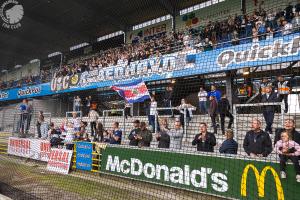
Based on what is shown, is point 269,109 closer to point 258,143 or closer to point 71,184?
point 258,143

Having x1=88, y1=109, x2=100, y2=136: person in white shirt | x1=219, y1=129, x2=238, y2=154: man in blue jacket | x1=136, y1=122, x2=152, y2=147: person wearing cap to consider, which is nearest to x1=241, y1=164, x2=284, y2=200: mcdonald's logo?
x1=219, y1=129, x2=238, y2=154: man in blue jacket

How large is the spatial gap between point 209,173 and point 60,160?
20.0 feet

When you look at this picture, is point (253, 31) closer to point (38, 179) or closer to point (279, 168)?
point (279, 168)

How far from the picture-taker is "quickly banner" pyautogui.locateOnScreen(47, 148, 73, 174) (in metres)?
9.70

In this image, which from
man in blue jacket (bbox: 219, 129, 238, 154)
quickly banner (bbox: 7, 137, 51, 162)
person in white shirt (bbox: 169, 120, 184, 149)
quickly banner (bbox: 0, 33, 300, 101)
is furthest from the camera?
Result: quickly banner (bbox: 7, 137, 51, 162)

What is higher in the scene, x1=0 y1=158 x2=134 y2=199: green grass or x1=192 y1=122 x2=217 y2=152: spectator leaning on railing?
x1=192 y1=122 x2=217 y2=152: spectator leaning on railing

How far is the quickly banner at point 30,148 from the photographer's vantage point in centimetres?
1094

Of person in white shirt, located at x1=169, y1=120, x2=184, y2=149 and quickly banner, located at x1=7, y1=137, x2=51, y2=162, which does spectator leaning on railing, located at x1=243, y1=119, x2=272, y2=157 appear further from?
quickly banner, located at x1=7, y1=137, x2=51, y2=162

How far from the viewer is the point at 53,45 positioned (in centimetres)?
2544

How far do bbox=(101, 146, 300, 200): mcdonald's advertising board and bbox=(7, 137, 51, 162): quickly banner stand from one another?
13.2 feet

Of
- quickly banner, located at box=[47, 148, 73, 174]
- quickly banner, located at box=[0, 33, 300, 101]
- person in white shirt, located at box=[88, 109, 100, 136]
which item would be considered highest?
quickly banner, located at box=[0, 33, 300, 101]

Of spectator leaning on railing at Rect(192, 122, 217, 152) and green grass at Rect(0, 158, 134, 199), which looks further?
green grass at Rect(0, 158, 134, 199)

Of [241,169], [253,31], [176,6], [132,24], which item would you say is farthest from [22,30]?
[241,169]

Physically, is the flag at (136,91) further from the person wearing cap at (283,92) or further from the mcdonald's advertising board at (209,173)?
the person wearing cap at (283,92)
